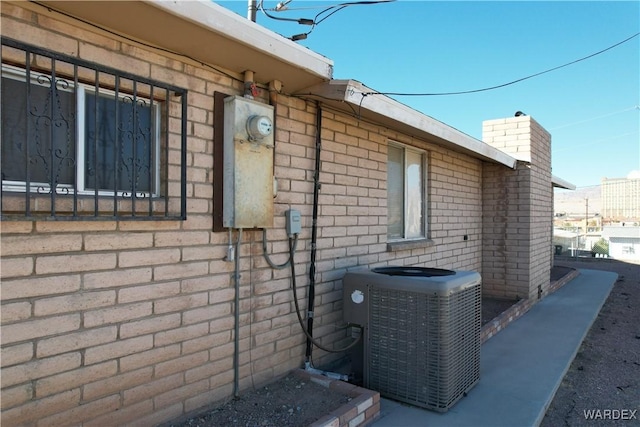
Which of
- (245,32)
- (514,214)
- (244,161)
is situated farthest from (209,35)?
(514,214)

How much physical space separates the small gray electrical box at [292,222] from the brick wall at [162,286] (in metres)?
0.06

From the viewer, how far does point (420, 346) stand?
11.8 ft

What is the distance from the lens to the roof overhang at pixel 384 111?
3.76 meters

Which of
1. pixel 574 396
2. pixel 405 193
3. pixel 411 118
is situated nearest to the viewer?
pixel 574 396

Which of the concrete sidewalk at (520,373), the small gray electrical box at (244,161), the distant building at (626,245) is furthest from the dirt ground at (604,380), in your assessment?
the distant building at (626,245)

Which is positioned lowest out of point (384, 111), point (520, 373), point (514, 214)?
point (520, 373)

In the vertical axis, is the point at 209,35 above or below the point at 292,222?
above

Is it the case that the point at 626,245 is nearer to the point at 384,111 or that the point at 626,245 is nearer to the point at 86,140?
the point at 384,111

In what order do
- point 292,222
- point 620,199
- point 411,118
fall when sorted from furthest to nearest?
point 620,199
point 411,118
point 292,222

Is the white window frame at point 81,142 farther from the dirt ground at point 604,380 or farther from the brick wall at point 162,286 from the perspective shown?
the dirt ground at point 604,380

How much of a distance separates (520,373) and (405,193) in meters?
2.58

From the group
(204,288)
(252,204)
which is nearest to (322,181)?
(252,204)

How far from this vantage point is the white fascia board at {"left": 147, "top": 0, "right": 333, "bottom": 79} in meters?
2.41

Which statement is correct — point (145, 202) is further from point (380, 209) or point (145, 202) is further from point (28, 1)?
point (380, 209)
